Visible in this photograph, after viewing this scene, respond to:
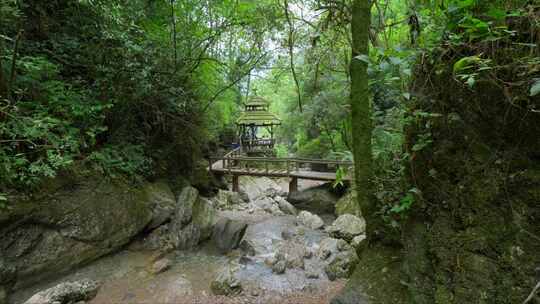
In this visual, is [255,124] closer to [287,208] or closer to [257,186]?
[257,186]

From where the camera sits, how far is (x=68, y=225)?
3871 millimetres

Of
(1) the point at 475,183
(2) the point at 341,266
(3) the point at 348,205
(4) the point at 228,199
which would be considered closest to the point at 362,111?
(1) the point at 475,183

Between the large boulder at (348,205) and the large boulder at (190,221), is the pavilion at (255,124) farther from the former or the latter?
the large boulder at (190,221)

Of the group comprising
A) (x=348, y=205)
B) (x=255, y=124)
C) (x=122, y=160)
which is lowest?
(x=348, y=205)

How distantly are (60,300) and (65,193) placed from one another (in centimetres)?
168

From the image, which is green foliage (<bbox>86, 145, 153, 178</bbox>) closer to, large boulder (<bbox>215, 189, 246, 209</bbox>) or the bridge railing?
large boulder (<bbox>215, 189, 246, 209</bbox>)

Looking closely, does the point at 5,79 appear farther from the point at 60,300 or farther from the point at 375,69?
the point at 375,69

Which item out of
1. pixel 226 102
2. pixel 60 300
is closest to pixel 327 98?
pixel 226 102

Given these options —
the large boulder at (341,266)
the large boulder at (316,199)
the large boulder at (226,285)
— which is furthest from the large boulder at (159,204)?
the large boulder at (316,199)

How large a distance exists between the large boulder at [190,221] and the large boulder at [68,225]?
69cm

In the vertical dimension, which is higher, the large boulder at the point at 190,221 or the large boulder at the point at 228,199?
the large boulder at the point at 190,221

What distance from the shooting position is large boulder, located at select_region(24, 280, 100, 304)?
308cm

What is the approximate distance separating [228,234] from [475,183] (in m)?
4.68

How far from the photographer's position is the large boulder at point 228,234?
5.06 metres
